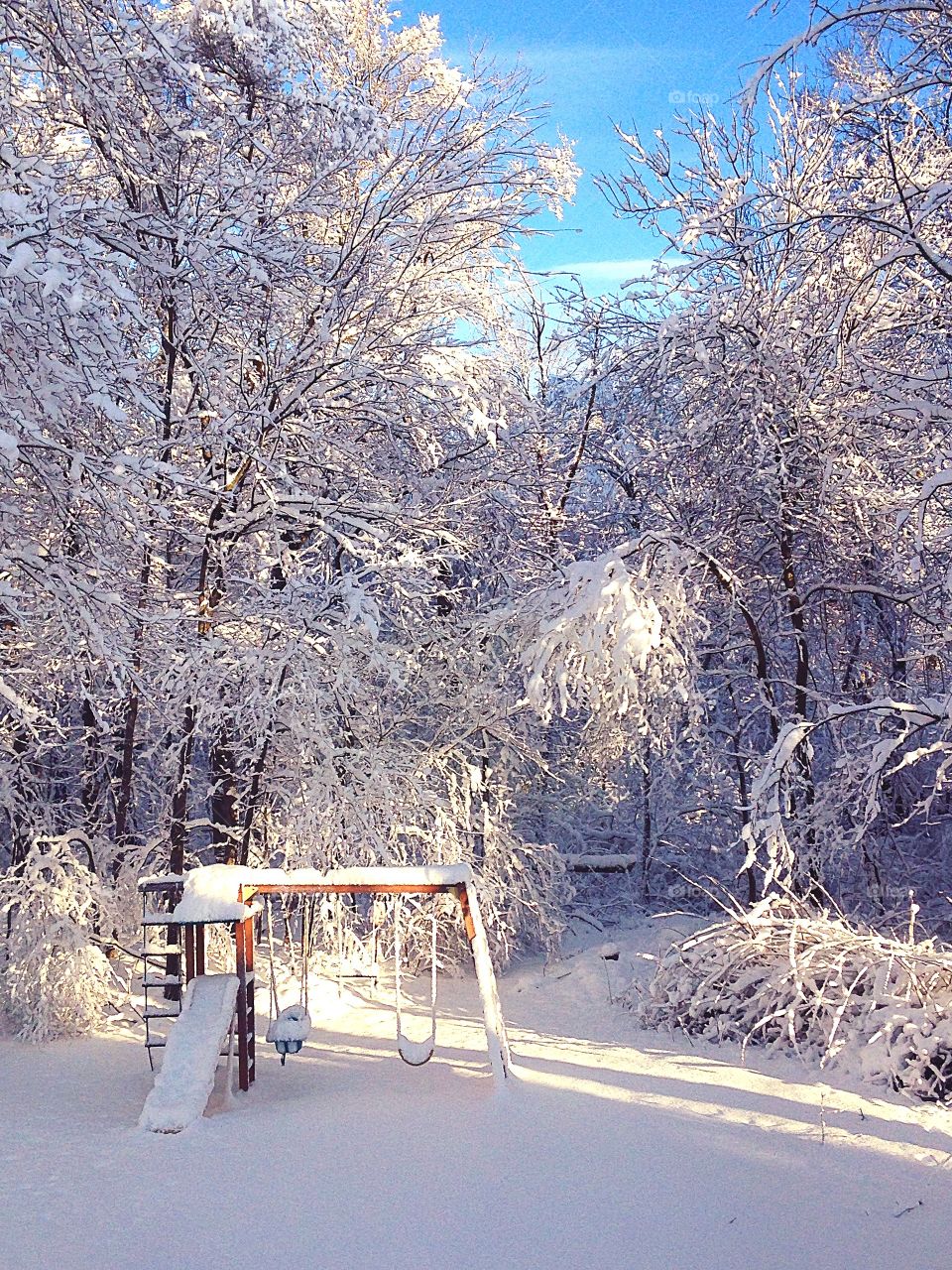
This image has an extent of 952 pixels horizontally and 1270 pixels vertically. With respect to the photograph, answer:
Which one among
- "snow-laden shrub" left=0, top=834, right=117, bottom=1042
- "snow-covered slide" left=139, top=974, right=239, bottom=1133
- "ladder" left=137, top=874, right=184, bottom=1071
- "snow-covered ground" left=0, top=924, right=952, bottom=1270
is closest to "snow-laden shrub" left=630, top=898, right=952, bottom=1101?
"snow-covered ground" left=0, top=924, right=952, bottom=1270

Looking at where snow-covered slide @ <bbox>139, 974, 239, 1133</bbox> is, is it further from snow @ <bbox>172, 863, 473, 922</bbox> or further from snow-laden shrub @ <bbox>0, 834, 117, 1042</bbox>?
snow-laden shrub @ <bbox>0, 834, 117, 1042</bbox>

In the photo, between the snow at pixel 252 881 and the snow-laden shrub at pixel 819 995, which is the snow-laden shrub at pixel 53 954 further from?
the snow-laden shrub at pixel 819 995

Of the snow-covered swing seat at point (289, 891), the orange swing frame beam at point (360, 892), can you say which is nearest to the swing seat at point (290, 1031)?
the snow-covered swing seat at point (289, 891)

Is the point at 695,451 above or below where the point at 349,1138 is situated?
above

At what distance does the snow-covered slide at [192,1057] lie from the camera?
4891 mm

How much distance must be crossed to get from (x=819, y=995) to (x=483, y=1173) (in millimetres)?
3499

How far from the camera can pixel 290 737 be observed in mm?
9500

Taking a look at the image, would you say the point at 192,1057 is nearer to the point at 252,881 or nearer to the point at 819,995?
the point at 252,881

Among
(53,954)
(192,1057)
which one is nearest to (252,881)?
(192,1057)

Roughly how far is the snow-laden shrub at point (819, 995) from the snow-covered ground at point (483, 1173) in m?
0.39

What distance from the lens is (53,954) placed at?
7.86 meters

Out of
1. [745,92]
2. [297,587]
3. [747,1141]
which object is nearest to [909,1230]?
[747,1141]

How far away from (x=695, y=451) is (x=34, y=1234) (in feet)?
26.4

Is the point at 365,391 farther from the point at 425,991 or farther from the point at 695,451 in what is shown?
the point at 425,991
